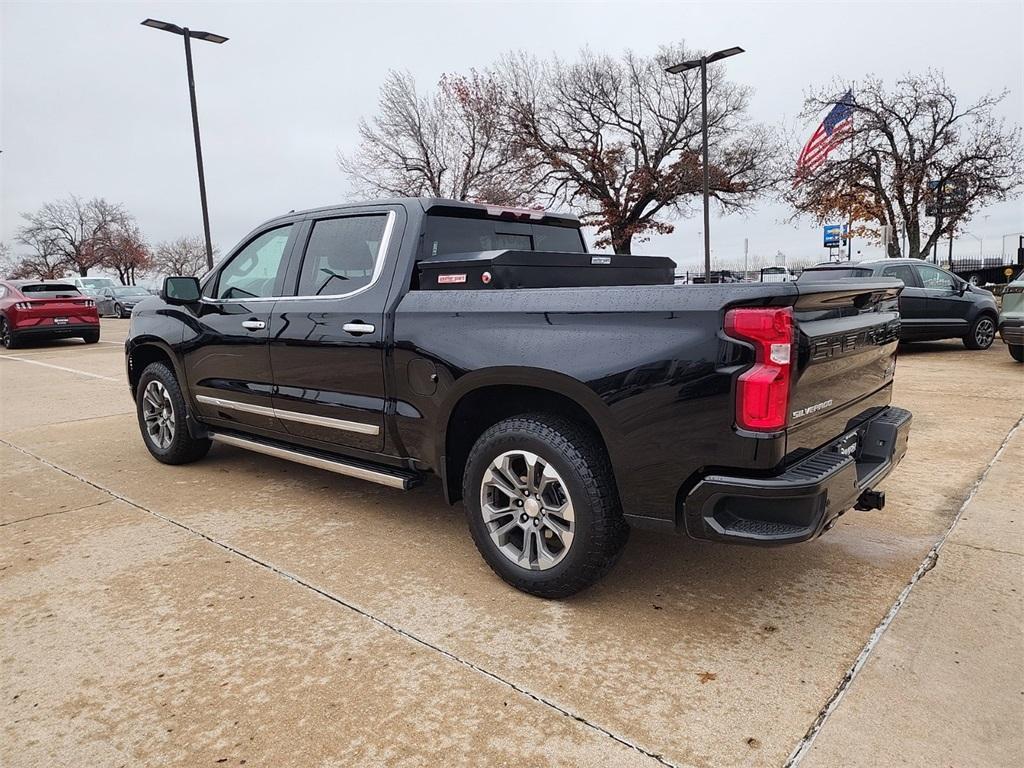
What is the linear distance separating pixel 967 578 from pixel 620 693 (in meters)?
1.85

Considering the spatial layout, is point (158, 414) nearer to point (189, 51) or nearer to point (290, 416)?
point (290, 416)

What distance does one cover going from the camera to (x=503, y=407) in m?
3.40

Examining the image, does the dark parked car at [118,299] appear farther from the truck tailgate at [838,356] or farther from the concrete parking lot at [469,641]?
the truck tailgate at [838,356]

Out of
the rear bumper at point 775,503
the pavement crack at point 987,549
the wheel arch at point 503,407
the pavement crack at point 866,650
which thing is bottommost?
the pavement crack at point 866,650

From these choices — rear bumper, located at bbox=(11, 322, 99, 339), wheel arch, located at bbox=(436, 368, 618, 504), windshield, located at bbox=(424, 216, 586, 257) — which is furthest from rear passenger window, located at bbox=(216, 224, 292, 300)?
rear bumper, located at bbox=(11, 322, 99, 339)

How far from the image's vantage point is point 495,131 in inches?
1275

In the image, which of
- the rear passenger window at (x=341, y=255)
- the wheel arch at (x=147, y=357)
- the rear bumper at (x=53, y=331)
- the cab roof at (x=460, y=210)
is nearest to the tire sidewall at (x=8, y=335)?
the rear bumper at (x=53, y=331)

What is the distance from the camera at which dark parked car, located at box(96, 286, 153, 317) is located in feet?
97.4

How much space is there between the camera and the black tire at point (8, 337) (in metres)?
16.1

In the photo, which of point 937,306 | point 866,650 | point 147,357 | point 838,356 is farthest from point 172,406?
point 937,306

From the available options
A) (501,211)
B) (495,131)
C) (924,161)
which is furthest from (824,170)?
(501,211)

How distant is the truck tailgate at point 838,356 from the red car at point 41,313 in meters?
17.5

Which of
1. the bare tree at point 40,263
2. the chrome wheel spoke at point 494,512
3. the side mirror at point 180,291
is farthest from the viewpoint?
the bare tree at point 40,263

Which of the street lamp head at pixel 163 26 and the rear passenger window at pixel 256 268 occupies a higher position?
the street lamp head at pixel 163 26
